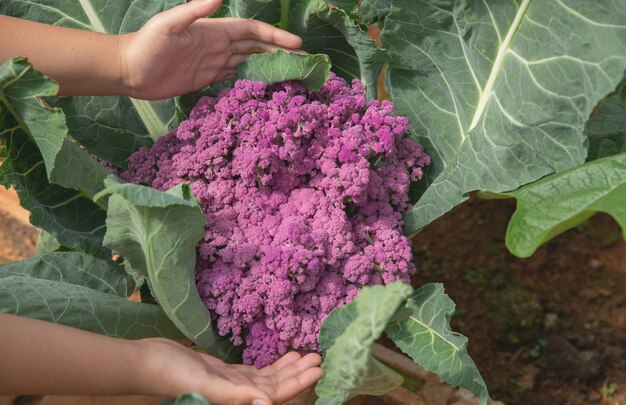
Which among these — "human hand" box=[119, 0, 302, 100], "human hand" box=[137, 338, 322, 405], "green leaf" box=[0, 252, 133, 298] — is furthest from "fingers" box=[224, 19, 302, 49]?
"human hand" box=[137, 338, 322, 405]

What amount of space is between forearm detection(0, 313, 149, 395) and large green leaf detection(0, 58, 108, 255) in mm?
382

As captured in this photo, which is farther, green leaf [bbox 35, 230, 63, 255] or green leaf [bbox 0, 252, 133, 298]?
green leaf [bbox 35, 230, 63, 255]

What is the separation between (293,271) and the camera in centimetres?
146

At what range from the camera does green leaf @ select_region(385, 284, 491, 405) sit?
1.37 meters

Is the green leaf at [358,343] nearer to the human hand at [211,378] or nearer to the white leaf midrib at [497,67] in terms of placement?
the human hand at [211,378]

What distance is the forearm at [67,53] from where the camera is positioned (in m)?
1.54

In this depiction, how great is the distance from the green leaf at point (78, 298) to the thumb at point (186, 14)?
0.70 metres

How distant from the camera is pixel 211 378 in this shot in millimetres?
1277

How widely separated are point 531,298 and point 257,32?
1407mm

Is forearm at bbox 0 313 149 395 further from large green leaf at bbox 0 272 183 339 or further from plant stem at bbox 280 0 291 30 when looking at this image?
plant stem at bbox 280 0 291 30

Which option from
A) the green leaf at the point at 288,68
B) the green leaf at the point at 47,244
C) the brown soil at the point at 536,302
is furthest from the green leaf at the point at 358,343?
the green leaf at the point at 47,244

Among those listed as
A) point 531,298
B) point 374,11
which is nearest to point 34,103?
point 374,11

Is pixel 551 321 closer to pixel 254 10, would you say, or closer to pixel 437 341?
pixel 437 341

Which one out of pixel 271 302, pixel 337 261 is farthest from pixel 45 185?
pixel 337 261
